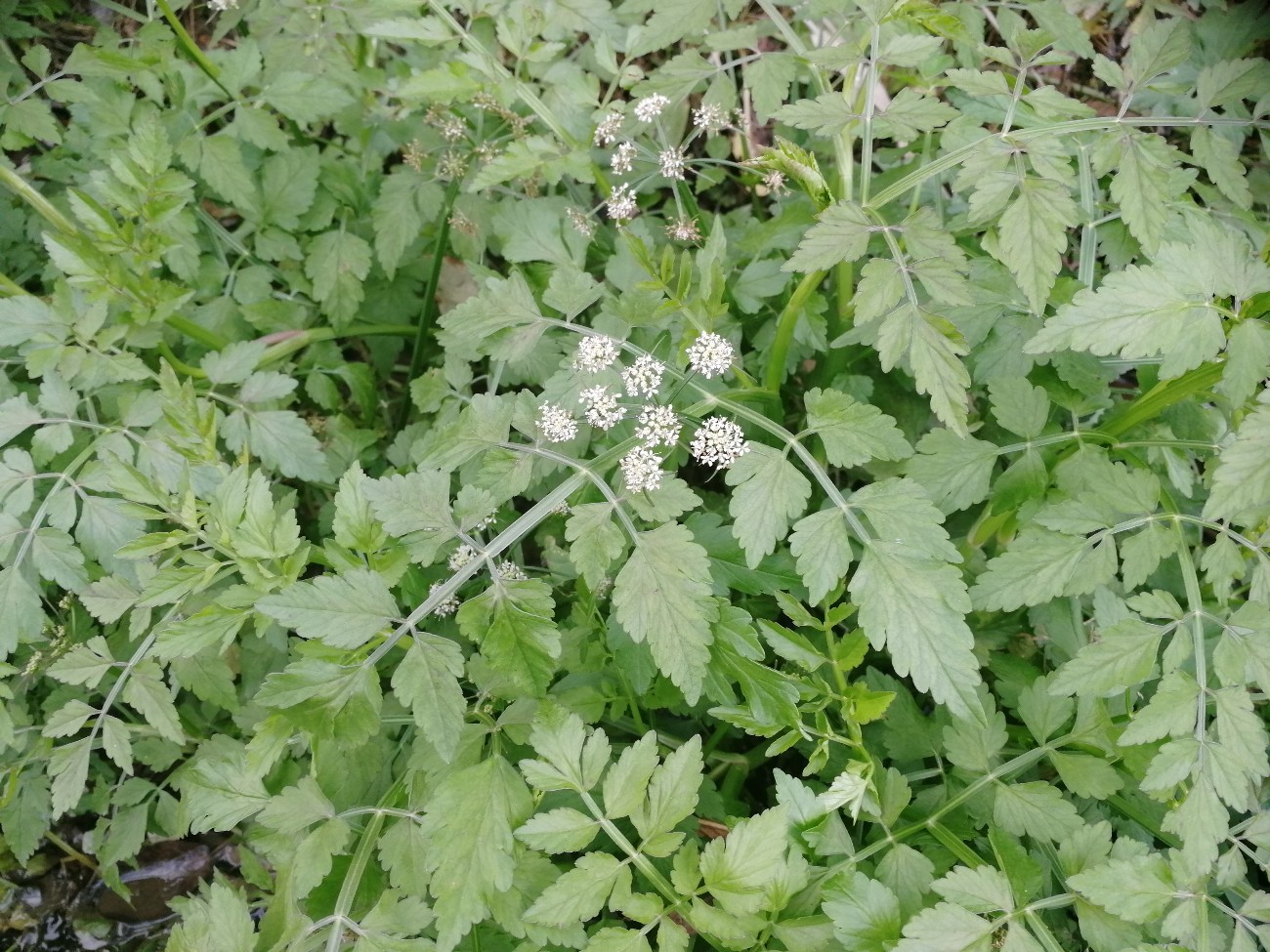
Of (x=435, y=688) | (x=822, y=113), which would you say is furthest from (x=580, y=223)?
(x=435, y=688)

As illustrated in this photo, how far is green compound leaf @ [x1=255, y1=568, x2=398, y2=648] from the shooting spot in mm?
1630

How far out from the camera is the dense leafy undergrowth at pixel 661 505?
5.42 ft

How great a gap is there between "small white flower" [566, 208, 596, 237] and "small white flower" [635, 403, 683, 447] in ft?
2.86

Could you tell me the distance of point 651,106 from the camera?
6.91 feet

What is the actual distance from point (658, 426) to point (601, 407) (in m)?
0.14

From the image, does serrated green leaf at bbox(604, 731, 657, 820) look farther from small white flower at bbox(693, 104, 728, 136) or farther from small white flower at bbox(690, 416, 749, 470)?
small white flower at bbox(693, 104, 728, 136)

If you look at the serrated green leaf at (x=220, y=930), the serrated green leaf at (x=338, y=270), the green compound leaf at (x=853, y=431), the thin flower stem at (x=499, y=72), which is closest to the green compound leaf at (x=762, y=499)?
the green compound leaf at (x=853, y=431)

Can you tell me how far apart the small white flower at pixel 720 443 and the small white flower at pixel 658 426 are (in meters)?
0.05

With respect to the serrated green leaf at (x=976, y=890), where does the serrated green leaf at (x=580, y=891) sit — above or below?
above

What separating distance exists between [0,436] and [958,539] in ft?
8.75

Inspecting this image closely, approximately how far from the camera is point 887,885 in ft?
6.03

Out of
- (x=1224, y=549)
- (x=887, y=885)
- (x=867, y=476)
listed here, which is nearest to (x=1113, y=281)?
(x=1224, y=549)

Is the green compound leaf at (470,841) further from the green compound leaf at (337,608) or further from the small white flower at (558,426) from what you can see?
the small white flower at (558,426)

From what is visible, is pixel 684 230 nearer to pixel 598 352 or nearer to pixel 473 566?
pixel 598 352
